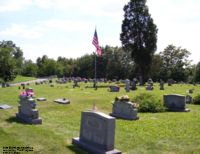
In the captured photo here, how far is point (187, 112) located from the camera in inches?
800

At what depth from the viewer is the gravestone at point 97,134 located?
420 inches

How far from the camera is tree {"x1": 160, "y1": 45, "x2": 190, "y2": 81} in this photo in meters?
80.1

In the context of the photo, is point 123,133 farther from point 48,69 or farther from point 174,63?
point 48,69

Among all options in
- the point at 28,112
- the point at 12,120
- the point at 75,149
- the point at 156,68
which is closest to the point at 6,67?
the point at 156,68

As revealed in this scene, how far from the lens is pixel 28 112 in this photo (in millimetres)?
15906

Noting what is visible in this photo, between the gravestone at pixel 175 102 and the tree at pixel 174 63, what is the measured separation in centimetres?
5852

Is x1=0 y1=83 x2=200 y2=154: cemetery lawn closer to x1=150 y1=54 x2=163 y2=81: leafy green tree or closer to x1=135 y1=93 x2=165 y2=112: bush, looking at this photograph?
x1=135 y1=93 x2=165 y2=112: bush

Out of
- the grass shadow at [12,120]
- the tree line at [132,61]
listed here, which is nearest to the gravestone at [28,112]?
the grass shadow at [12,120]

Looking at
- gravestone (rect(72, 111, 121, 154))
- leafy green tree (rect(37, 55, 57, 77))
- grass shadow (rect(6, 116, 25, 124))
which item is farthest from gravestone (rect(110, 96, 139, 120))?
leafy green tree (rect(37, 55, 57, 77))

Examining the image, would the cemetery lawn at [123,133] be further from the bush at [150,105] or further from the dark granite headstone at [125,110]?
the bush at [150,105]

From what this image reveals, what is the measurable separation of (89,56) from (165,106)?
266 ft

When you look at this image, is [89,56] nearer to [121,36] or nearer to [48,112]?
[121,36]

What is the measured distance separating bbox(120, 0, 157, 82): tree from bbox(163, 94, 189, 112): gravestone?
95.9ft

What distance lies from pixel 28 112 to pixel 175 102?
384 inches
